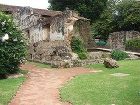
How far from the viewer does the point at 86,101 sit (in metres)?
13.3

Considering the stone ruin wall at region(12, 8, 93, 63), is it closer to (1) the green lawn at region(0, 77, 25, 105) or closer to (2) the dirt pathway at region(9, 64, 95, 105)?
(2) the dirt pathway at region(9, 64, 95, 105)

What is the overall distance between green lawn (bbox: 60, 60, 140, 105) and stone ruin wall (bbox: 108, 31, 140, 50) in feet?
68.3

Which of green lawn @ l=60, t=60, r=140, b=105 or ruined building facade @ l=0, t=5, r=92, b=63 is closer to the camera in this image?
green lawn @ l=60, t=60, r=140, b=105

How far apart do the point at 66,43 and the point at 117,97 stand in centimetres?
1566

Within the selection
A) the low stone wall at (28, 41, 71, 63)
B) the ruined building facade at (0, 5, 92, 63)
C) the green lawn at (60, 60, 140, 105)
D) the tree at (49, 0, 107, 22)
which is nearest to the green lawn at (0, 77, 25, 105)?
the green lawn at (60, 60, 140, 105)

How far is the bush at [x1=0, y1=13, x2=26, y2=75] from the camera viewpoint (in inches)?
762

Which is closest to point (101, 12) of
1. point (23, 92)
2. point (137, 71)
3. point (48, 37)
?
point (48, 37)

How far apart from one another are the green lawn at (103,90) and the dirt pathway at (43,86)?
480 millimetres

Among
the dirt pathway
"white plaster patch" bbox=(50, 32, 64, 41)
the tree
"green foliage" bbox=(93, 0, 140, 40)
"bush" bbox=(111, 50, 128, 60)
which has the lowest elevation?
the dirt pathway

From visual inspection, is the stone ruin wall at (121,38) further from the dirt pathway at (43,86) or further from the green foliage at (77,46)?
the dirt pathway at (43,86)

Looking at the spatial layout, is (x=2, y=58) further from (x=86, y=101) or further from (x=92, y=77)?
(x=86, y=101)

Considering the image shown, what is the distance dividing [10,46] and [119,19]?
29.7 metres

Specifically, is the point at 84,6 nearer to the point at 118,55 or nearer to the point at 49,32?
the point at 49,32

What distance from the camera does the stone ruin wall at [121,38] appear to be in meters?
40.7
